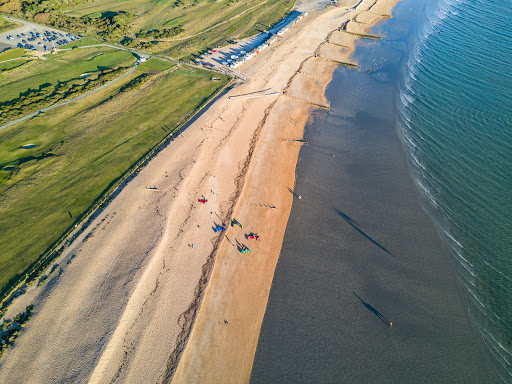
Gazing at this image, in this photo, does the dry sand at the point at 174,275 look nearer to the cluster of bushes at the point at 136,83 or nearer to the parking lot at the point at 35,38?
the cluster of bushes at the point at 136,83

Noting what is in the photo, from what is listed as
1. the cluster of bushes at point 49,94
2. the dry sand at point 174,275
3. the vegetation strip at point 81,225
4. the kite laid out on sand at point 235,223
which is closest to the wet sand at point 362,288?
the dry sand at point 174,275

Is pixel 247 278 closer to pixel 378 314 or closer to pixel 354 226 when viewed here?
pixel 378 314

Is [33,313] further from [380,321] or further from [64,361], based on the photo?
[380,321]

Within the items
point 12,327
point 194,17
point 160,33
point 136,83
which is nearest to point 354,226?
point 12,327

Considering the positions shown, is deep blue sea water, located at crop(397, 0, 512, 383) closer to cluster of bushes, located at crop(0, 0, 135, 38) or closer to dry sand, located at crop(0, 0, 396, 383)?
dry sand, located at crop(0, 0, 396, 383)

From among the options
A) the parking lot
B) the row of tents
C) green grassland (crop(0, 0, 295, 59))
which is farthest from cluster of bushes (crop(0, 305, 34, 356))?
the parking lot

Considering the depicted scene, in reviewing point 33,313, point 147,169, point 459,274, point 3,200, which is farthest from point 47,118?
point 459,274
